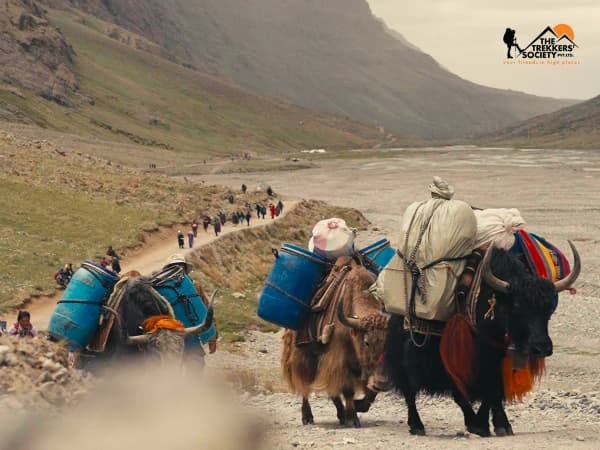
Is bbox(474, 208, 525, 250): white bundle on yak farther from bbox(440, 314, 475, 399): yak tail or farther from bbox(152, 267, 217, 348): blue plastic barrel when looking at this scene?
bbox(152, 267, 217, 348): blue plastic barrel

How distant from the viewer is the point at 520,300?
10.3 m

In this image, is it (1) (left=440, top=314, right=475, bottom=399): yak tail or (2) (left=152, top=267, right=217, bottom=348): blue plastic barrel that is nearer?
(1) (left=440, top=314, right=475, bottom=399): yak tail

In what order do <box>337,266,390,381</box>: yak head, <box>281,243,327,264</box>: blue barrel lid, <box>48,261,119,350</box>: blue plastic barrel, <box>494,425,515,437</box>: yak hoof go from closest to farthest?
<box>494,425,515,437</box>: yak hoof → <box>337,266,390,381</box>: yak head → <box>48,261,119,350</box>: blue plastic barrel → <box>281,243,327,264</box>: blue barrel lid

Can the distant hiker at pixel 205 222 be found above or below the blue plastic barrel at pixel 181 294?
above

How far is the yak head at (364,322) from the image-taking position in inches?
473

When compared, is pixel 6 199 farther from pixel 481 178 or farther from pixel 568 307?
pixel 481 178

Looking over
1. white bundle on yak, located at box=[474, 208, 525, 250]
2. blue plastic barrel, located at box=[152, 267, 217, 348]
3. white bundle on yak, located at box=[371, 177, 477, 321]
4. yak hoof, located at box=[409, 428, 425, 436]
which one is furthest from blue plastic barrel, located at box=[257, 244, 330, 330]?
white bundle on yak, located at box=[474, 208, 525, 250]

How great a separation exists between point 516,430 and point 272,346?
15829 millimetres

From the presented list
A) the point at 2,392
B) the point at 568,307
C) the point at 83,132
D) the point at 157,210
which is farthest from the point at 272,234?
the point at 83,132

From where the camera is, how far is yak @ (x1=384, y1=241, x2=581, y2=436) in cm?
1026

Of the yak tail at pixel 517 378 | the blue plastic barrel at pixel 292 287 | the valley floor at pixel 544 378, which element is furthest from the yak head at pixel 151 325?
the yak tail at pixel 517 378

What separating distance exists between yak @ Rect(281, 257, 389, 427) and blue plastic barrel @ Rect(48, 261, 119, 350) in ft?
8.86

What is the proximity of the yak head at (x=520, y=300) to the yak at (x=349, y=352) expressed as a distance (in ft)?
5.84

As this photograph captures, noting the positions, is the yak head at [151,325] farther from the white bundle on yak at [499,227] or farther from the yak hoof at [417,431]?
the white bundle on yak at [499,227]
